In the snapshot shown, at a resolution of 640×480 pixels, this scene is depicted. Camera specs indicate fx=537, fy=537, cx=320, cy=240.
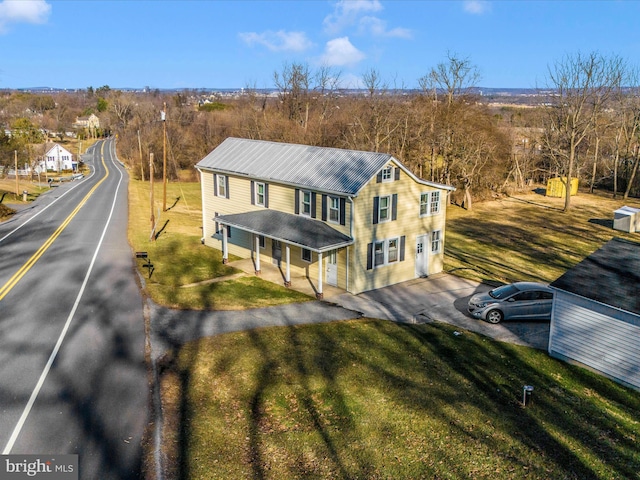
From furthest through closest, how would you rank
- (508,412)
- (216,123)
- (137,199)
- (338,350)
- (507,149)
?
(216,123), (507,149), (137,199), (338,350), (508,412)

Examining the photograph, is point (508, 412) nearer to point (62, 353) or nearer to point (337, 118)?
point (62, 353)

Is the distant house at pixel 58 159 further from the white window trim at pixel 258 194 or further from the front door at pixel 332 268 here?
the front door at pixel 332 268

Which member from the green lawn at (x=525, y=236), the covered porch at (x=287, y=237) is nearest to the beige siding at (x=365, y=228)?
the covered porch at (x=287, y=237)

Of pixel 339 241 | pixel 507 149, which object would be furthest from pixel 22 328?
pixel 507 149

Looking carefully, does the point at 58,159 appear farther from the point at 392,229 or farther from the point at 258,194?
the point at 392,229

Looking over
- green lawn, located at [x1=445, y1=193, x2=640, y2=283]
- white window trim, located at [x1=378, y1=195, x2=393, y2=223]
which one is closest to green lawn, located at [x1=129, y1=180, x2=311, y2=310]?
white window trim, located at [x1=378, y1=195, x2=393, y2=223]

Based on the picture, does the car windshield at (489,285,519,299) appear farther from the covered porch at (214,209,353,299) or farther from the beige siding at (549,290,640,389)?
the covered porch at (214,209,353,299)

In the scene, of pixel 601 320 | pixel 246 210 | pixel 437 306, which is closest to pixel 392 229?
pixel 437 306
